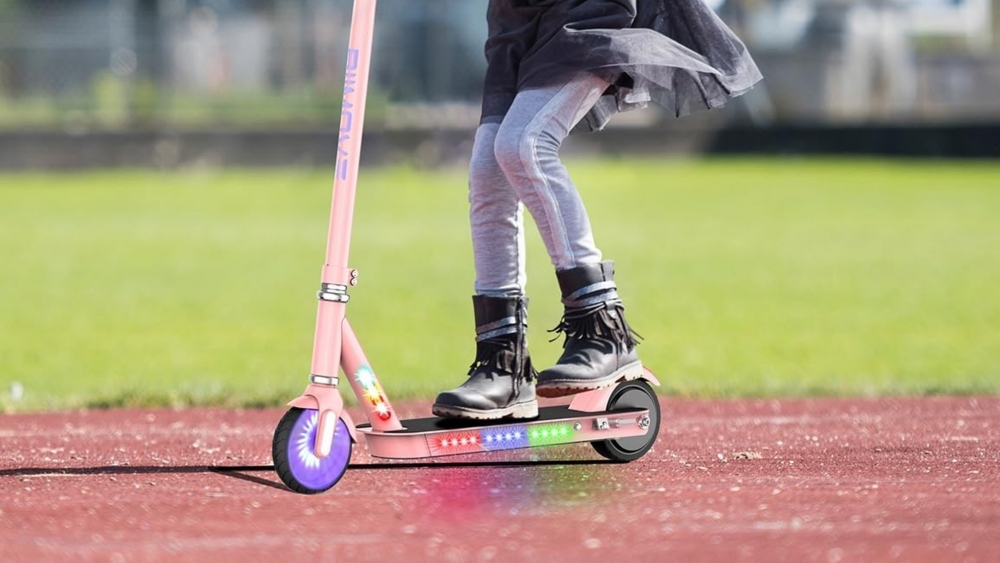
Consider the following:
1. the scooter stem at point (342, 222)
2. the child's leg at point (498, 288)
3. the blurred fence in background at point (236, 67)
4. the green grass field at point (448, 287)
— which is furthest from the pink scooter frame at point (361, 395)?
the blurred fence in background at point (236, 67)

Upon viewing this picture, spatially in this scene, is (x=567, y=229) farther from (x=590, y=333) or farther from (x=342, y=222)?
(x=342, y=222)

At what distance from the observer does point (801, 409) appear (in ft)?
19.7

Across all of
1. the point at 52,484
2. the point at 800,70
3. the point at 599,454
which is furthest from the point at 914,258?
the point at 800,70

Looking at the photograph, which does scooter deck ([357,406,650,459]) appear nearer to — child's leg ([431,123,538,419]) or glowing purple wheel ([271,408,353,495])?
child's leg ([431,123,538,419])

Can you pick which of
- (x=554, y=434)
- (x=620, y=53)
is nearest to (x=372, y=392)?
(x=554, y=434)

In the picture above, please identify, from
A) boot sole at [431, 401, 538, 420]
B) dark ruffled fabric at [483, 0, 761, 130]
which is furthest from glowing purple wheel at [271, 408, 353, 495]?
dark ruffled fabric at [483, 0, 761, 130]

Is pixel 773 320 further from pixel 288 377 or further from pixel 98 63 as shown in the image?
pixel 98 63

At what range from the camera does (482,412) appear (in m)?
4.14

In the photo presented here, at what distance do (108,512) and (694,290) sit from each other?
26.4 ft

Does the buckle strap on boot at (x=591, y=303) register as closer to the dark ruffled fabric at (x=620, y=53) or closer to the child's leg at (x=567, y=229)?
the child's leg at (x=567, y=229)

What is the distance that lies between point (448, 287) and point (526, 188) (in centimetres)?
735

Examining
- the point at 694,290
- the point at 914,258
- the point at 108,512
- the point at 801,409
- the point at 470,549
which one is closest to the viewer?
the point at 470,549

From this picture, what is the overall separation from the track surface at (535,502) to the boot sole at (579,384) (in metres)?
0.22

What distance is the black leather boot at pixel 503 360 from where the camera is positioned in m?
4.20
